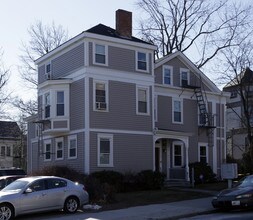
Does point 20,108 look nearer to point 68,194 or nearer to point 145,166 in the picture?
point 145,166

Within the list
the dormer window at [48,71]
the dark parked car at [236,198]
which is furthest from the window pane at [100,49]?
the dark parked car at [236,198]

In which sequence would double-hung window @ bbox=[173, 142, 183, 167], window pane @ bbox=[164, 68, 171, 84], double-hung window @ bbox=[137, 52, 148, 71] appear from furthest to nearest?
window pane @ bbox=[164, 68, 171, 84] → double-hung window @ bbox=[173, 142, 183, 167] → double-hung window @ bbox=[137, 52, 148, 71]

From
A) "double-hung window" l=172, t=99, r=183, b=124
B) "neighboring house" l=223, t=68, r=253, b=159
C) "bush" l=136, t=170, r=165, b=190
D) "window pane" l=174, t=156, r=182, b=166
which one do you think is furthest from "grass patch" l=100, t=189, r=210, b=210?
"neighboring house" l=223, t=68, r=253, b=159

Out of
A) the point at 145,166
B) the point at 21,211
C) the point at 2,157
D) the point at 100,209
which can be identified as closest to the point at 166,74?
the point at 145,166

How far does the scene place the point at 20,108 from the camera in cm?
5044

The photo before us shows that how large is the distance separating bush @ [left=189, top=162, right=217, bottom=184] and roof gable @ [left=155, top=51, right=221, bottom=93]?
6.33 m

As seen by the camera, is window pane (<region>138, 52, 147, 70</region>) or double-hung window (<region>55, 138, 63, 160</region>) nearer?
double-hung window (<region>55, 138, 63, 160</region>)

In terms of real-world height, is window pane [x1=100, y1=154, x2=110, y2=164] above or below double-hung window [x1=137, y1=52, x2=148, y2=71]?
below

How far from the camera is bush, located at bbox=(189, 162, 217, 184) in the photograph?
33.1m

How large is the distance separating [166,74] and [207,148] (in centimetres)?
654

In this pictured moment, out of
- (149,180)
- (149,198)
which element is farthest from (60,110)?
(149,198)

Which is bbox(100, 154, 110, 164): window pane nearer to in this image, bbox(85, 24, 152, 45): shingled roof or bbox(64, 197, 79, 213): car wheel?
bbox(85, 24, 152, 45): shingled roof

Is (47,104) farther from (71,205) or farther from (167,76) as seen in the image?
(71,205)

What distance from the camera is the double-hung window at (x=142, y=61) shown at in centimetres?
3122
